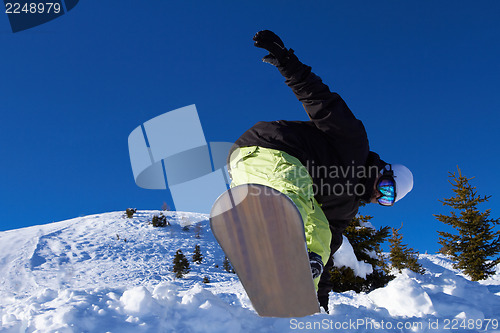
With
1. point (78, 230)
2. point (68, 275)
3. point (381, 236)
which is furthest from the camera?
point (78, 230)

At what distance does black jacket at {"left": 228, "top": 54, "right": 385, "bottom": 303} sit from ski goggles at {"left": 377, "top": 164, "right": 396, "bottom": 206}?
8cm

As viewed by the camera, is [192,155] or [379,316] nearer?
[192,155]

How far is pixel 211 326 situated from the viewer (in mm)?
2508

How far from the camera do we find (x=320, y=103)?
2467 mm

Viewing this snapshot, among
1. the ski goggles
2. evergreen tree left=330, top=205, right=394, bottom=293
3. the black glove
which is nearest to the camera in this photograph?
the black glove

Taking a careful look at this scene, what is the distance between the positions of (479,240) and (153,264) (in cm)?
1382

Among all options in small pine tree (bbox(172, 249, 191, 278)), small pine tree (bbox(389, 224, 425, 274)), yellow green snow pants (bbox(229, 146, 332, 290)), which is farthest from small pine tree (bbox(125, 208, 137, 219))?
yellow green snow pants (bbox(229, 146, 332, 290))

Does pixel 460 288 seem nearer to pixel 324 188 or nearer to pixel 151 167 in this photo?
pixel 324 188

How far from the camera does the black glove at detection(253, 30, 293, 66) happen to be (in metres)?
2.26

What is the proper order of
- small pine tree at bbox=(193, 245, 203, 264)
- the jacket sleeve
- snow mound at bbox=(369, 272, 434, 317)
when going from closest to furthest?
the jacket sleeve < snow mound at bbox=(369, 272, 434, 317) < small pine tree at bbox=(193, 245, 203, 264)

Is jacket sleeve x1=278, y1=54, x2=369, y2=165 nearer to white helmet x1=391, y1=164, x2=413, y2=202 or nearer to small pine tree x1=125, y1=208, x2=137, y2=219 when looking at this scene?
white helmet x1=391, y1=164, x2=413, y2=202

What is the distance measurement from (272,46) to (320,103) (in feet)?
1.91

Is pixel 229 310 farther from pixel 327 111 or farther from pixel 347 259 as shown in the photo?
pixel 347 259

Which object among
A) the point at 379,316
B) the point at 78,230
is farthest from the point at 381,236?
the point at 78,230
